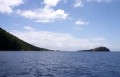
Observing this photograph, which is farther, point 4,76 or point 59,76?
point 59,76

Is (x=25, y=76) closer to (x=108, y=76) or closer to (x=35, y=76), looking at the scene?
(x=35, y=76)

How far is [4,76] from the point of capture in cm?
5147

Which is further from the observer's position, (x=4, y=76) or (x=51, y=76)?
(x=51, y=76)

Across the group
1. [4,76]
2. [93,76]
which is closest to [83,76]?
[93,76]

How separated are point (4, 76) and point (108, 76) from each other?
25518 mm

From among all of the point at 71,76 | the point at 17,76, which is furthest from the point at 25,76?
the point at 71,76

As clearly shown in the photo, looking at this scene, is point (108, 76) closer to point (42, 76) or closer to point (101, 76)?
point (101, 76)

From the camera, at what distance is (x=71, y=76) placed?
55.1 meters

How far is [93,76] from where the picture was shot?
5531cm

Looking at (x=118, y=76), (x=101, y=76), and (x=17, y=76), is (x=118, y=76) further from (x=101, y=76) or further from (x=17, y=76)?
(x=17, y=76)

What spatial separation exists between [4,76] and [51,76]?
37.1ft

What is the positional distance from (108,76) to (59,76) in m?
12.4

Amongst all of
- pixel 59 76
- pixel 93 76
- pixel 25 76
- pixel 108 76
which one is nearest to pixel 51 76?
pixel 59 76

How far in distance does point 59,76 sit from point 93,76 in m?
8.47
